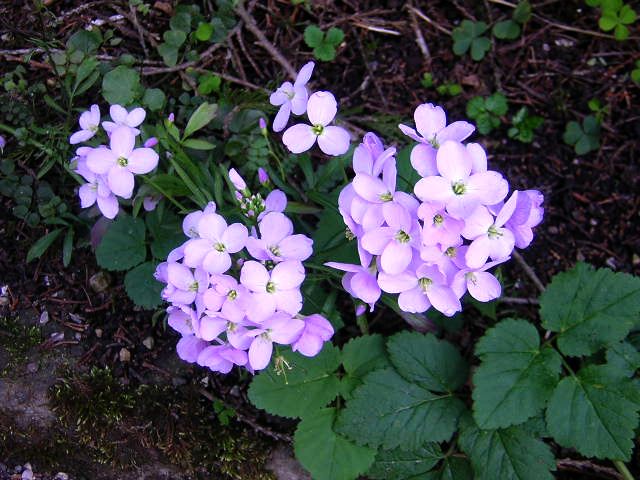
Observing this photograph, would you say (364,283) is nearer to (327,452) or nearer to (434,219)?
(434,219)

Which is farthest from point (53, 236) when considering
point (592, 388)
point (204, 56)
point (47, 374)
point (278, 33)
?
point (592, 388)

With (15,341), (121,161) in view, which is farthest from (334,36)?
(15,341)

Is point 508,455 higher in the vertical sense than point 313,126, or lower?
lower

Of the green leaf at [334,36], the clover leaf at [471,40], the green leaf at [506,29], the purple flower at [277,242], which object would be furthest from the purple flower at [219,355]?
the green leaf at [506,29]

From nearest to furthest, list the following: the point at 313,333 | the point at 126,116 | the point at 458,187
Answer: the point at 458,187, the point at 313,333, the point at 126,116

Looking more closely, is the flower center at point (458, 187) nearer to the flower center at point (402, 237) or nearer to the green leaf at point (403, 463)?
the flower center at point (402, 237)

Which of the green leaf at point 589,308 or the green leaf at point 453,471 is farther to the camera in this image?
the green leaf at point 453,471
